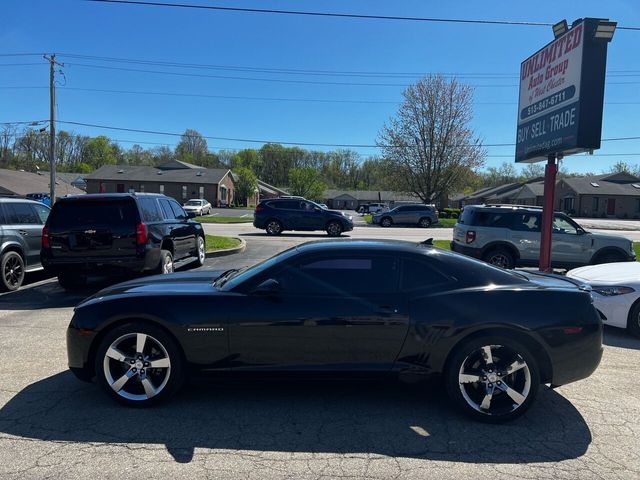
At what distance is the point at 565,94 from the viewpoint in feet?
31.3

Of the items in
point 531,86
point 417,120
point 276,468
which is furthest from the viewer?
point 417,120

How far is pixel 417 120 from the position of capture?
4828 cm

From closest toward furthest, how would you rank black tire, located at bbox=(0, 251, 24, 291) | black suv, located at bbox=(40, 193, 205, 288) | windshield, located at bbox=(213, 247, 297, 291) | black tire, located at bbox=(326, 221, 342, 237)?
windshield, located at bbox=(213, 247, 297, 291)
black suv, located at bbox=(40, 193, 205, 288)
black tire, located at bbox=(0, 251, 24, 291)
black tire, located at bbox=(326, 221, 342, 237)

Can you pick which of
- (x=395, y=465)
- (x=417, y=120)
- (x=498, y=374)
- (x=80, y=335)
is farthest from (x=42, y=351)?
(x=417, y=120)

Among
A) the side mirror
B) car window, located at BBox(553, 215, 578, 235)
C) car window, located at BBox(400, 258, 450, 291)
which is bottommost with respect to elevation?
the side mirror

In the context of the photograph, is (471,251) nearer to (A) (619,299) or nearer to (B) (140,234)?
(A) (619,299)

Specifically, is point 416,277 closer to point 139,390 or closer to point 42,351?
point 139,390

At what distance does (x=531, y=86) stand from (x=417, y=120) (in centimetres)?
3848

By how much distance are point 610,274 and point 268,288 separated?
5.87 meters

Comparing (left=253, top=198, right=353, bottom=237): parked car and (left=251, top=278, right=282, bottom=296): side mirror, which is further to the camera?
(left=253, top=198, right=353, bottom=237): parked car

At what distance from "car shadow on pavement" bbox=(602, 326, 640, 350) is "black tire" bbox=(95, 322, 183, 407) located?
219 inches

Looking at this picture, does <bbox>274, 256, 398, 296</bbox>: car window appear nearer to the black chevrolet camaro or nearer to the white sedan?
the black chevrolet camaro

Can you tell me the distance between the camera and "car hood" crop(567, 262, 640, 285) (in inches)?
264

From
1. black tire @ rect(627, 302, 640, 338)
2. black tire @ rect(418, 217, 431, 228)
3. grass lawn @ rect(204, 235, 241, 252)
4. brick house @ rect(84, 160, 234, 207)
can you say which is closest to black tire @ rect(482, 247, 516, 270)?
black tire @ rect(627, 302, 640, 338)
